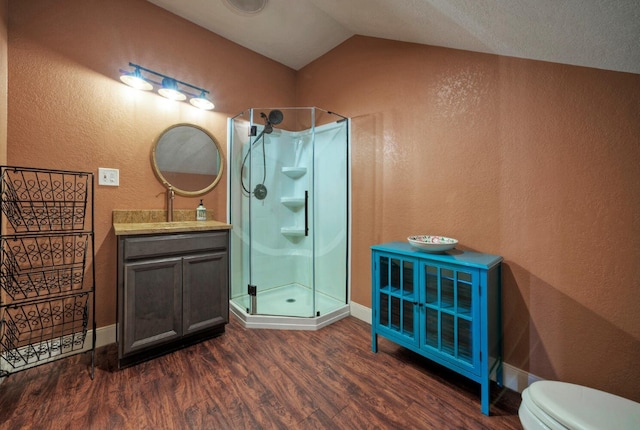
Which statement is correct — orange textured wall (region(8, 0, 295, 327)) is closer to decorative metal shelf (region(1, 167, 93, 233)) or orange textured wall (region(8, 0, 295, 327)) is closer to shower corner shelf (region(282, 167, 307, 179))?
decorative metal shelf (region(1, 167, 93, 233))

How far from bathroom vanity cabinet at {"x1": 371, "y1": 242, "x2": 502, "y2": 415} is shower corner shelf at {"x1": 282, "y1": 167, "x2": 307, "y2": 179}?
1320mm

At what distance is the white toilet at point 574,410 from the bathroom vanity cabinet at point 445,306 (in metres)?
0.36

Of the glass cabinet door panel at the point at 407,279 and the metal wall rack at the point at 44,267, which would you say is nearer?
the metal wall rack at the point at 44,267

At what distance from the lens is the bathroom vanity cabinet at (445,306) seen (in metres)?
1.37

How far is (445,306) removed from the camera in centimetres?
152

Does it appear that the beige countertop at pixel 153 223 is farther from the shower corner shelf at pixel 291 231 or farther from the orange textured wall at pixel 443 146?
the shower corner shelf at pixel 291 231

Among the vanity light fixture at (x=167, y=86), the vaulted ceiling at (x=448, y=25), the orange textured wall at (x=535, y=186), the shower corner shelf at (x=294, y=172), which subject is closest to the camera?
the vaulted ceiling at (x=448, y=25)

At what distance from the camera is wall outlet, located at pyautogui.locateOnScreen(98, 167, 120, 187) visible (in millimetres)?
1898

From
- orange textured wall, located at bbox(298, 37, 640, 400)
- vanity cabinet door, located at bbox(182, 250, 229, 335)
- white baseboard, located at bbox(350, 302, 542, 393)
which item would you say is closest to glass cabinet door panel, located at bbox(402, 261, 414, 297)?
orange textured wall, located at bbox(298, 37, 640, 400)

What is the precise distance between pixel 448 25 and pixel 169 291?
247cm

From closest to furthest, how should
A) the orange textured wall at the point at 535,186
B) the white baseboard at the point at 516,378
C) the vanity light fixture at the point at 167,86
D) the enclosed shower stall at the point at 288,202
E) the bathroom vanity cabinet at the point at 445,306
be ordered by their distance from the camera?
1. the orange textured wall at the point at 535,186
2. the bathroom vanity cabinet at the point at 445,306
3. the white baseboard at the point at 516,378
4. the vanity light fixture at the point at 167,86
5. the enclosed shower stall at the point at 288,202

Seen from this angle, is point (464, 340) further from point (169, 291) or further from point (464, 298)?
point (169, 291)

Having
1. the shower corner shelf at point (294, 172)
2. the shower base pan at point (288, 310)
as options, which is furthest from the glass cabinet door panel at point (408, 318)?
the shower corner shelf at point (294, 172)

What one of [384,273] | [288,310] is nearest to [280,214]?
[288,310]
